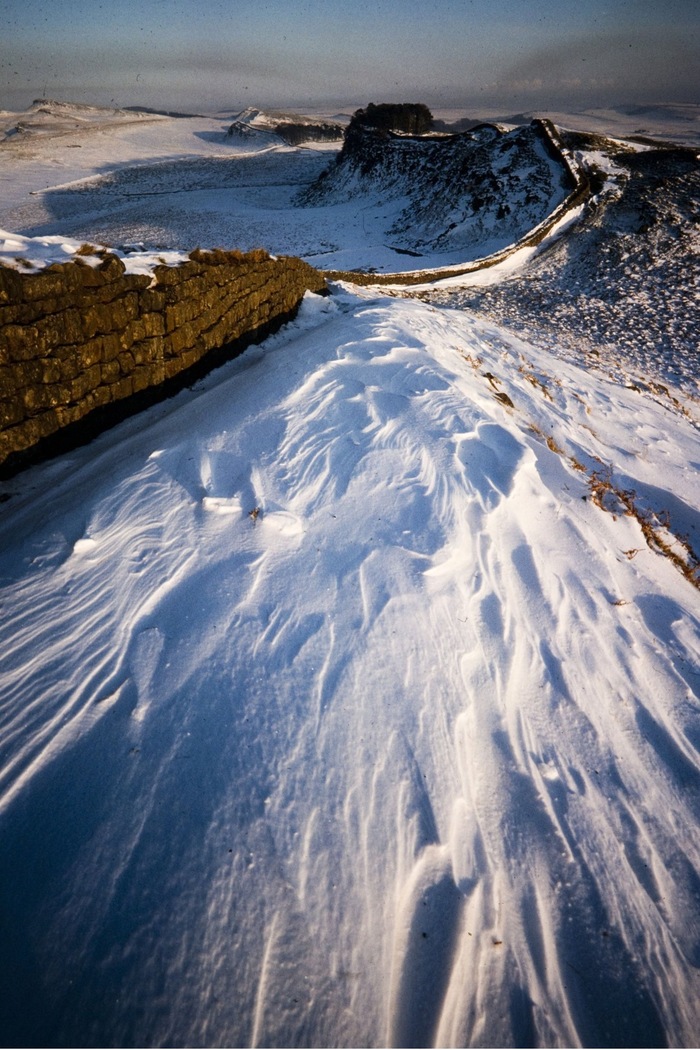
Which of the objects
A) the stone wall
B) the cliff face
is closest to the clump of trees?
the cliff face

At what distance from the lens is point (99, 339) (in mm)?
3275

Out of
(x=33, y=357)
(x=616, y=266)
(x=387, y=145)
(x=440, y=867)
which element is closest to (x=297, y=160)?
(x=387, y=145)

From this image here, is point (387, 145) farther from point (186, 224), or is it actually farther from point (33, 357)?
point (33, 357)

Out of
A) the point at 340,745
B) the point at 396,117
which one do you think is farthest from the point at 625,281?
the point at 396,117

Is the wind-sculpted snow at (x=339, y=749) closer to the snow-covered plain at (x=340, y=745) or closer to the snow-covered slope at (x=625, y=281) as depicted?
the snow-covered plain at (x=340, y=745)

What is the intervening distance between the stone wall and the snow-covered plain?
0.29 m

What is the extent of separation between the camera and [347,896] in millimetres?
1534

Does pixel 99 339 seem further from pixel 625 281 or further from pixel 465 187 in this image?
pixel 465 187

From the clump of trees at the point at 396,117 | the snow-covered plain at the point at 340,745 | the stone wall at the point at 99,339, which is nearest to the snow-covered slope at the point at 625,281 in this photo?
the stone wall at the point at 99,339

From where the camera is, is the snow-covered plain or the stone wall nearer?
the snow-covered plain

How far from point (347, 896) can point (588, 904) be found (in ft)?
2.98

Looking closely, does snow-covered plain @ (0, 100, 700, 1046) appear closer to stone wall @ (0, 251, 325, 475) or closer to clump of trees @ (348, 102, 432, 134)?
stone wall @ (0, 251, 325, 475)

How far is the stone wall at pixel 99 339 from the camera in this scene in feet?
9.20

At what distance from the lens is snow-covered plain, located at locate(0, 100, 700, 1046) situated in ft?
4.50
